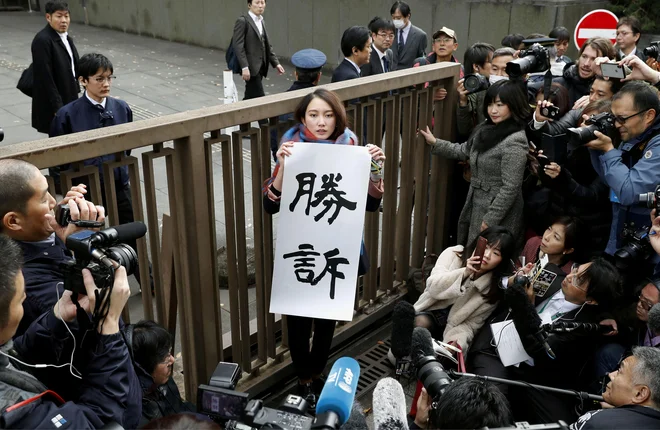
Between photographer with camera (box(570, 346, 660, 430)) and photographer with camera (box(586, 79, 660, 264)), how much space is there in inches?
48.7

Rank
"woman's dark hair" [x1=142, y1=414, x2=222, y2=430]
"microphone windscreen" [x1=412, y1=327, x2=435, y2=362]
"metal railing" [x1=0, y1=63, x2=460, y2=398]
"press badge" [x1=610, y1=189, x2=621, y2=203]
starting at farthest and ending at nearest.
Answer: "press badge" [x1=610, y1=189, x2=621, y2=203] → "metal railing" [x1=0, y1=63, x2=460, y2=398] → "microphone windscreen" [x1=412, y1=327, x2=435, y2=362] → "woman's dark hair" [x1=142, y1=414, x2=222, y2=430]

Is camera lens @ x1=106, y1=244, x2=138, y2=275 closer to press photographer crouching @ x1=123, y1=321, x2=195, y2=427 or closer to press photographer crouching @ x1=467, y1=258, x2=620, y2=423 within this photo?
press photographer crouching @ x1=123, y1=321, x2=195, y2=427

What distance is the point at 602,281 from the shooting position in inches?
133

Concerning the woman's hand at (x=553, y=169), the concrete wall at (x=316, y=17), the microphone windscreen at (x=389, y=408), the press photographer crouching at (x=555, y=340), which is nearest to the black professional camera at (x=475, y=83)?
the woman's hand at (x=553, y=169)

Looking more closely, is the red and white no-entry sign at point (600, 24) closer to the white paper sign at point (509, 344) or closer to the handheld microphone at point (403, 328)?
the white paper sign at point (509, 344)

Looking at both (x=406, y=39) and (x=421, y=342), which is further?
(x=406, y=39)

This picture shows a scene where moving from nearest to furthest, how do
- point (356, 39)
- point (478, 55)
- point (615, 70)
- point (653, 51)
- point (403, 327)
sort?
1. point (403, 327)
2. point (615, 70)
3. point (653, 51)
4. point (478, 55)
5. point (356, 39)

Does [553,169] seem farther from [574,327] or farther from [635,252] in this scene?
[574,327]

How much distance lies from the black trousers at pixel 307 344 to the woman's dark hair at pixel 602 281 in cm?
145

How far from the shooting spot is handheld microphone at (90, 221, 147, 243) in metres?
2.07

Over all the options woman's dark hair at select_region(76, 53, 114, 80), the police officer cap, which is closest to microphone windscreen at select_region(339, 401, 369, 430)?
woman's dark hair at select_region(76, 53, 114, 80)

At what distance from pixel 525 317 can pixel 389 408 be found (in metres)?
1.87

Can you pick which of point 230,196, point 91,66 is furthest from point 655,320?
point 91,66

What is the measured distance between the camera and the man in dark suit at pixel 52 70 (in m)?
6.10
